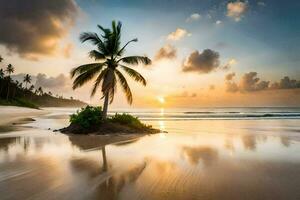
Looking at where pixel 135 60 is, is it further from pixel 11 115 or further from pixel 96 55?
pixel 11 115

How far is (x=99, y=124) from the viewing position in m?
16.1

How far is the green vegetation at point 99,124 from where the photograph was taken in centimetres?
1539

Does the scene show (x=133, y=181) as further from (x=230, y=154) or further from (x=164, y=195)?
(x=230, y=154)

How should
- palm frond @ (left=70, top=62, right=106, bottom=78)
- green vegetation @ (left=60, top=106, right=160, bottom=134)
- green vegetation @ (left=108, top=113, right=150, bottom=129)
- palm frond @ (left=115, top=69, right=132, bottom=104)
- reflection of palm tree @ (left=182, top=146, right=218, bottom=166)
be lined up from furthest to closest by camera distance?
1. palm frond @ (left=115, top=69, right=132, bottom=104)
2. palm frond @ (left=70, top=62, right=106, bottom=78)
3. green vegetation @ (left=108, top=113, right=150, bottom=129)
4. green vegetation @ (left=60, top=106, right=160, bottom=134)
5. reflection of palm tree @ (left=182, top=146, right=218, bottom=166)

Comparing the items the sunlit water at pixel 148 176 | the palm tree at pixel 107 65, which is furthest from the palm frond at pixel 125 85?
the sunlit water at pixel 148 176

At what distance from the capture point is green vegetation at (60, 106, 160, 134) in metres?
15.4

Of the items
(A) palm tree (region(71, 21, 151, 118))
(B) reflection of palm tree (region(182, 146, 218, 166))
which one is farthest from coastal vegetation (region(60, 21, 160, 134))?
(B) reflection of palm tree (region(182, 146, 218, 166))

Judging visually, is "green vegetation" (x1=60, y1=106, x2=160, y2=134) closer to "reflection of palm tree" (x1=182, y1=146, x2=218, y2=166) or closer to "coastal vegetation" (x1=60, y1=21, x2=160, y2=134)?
"coastal vegetation" (x1=60, y1=21, x2=160, y2=134)

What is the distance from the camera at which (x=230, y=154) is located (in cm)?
811

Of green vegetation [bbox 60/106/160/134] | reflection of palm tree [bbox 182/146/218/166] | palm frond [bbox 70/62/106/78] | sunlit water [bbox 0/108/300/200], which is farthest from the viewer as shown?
palm frond [bbox 70/62/106/78]

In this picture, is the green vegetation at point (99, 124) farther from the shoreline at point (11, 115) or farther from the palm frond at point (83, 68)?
the shoreline at point (11, 115)

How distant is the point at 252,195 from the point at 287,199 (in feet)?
1.79

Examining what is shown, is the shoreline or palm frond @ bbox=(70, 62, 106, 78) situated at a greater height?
palm frond @ bbox=(70, 62, 106, 78)

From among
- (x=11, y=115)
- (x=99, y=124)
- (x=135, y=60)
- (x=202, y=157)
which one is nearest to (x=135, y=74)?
(x=135, y=60)
